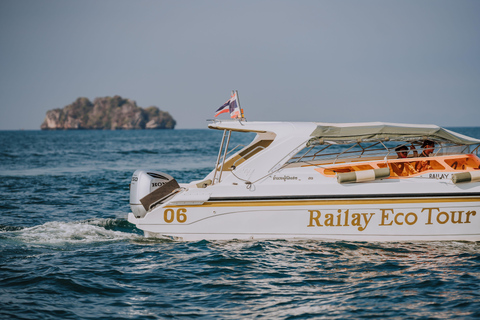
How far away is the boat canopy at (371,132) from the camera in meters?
8.78

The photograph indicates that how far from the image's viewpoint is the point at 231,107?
940cm

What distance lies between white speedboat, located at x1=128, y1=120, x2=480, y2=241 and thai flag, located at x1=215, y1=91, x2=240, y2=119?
1.15 ft

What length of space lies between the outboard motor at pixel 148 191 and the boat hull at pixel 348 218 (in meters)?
0.58

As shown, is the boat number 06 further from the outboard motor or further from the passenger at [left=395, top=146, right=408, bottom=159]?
the passenger at [left=395, top=146, right=408, bottom=159]

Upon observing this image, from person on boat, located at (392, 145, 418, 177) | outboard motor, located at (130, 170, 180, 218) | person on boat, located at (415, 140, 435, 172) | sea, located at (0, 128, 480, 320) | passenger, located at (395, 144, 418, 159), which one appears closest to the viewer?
sea, located at (0, 128, 480, 320)

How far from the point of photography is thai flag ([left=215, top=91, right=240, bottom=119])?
9.30 m

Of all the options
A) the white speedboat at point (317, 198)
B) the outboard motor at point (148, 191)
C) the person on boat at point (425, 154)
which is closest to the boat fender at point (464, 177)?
the white speedboat at point (317, 198)

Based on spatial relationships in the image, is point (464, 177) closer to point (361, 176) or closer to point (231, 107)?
point (361, 176)

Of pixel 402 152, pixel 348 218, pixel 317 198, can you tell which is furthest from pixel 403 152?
pixel 317 198

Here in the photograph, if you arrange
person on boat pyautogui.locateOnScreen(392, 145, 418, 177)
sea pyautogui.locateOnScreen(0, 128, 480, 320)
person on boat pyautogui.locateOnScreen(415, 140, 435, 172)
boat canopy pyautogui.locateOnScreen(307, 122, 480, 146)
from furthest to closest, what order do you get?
person on boat pyautogui.locateOnScreen(392, 145, 418, 177), person on boat pyautogui.locateOnScreen(415, 140, 435, 172), boat canopy pyautogui.locateOnScreen(307, 122, 480, 146), sea pyautogui.locateOnScreen(0, 128, 480, 320)

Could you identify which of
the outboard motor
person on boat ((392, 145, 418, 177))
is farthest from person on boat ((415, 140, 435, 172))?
the outboard motor

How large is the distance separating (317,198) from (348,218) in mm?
671

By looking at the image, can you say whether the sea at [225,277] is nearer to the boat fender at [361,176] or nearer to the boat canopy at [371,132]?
the boat fender at [361,176]

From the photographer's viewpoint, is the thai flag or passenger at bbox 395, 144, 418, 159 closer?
the thai flag
